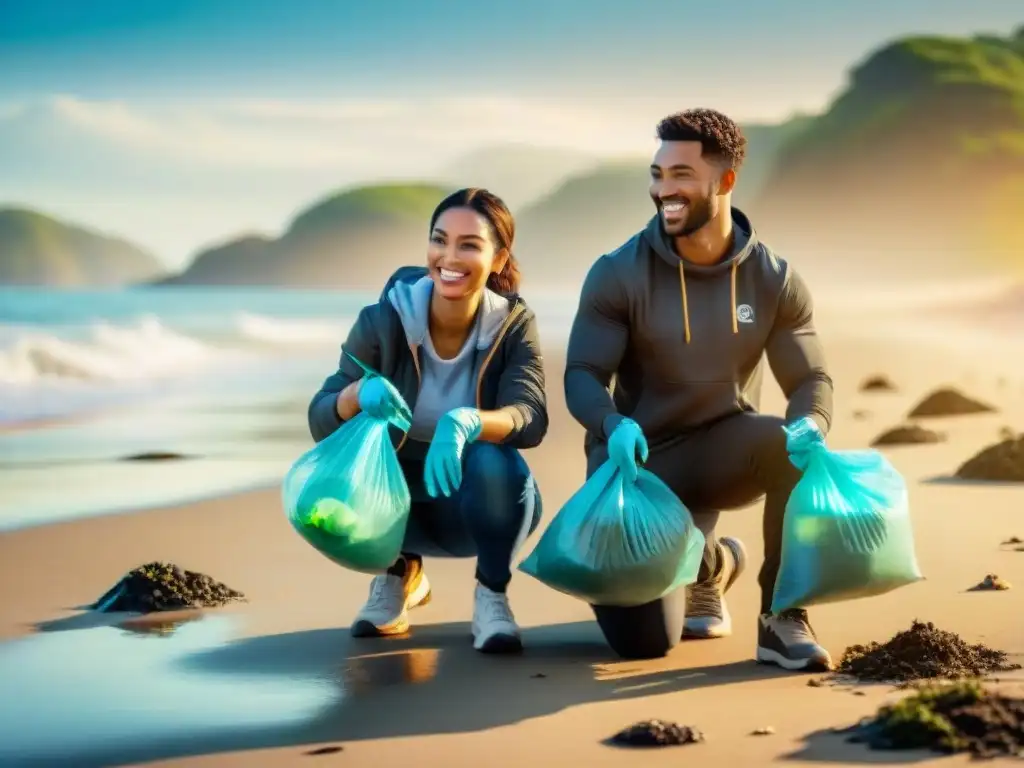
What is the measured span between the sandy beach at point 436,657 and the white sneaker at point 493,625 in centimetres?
5

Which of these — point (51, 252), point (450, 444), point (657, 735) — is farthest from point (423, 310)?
point (51, 252)

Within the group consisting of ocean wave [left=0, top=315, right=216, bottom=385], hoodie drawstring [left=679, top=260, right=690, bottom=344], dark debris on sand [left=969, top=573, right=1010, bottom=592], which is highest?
ocean wave [left=0, top=315, right=216, bottom=385]

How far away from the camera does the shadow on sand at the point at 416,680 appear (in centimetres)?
356

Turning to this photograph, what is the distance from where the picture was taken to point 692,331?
14.4 ft

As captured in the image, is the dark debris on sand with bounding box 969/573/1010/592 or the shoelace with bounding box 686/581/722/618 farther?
the dark debris on sand with bounding box 969/573/1010/592

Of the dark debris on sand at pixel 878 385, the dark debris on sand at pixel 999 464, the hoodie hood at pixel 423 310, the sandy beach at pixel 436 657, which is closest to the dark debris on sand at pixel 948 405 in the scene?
the dark debris on sand at pixel 878 385

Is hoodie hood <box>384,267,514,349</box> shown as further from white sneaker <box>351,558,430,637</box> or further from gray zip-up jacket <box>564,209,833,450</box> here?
white sneaker <box>351,558,430,637</box>

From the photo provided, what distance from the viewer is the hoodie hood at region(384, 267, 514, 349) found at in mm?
4473

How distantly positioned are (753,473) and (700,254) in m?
0.58

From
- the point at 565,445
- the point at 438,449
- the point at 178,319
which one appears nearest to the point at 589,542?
the point at 438,449

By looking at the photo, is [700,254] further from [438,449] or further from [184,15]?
[184,15]

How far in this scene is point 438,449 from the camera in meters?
4.13

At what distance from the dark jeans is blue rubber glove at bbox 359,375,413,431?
0.79ft

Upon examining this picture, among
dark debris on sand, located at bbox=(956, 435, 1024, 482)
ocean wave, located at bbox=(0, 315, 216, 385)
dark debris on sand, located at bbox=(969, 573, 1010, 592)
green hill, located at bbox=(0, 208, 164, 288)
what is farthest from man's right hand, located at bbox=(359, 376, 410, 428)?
green hill, located at bbox=(0, 208, 164, 288)
